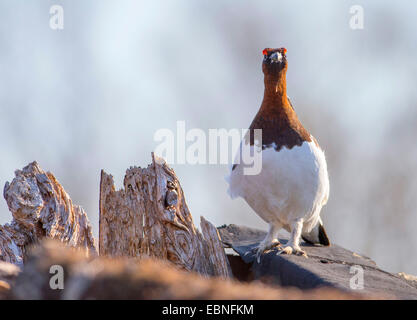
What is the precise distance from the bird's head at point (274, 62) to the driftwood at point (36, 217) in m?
3.10

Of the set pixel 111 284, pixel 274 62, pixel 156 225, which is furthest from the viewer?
pixel 274 62

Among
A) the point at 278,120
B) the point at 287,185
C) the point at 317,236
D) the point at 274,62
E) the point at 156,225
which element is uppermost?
the point at 274,62

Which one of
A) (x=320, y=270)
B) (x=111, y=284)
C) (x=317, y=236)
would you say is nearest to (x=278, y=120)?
(x=320, y=270)

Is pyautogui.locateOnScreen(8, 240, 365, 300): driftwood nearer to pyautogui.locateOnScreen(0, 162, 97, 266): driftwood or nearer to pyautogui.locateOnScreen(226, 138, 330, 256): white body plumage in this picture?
pyautogui.locateOnScreen(0, 162, 97, 266): driftwood

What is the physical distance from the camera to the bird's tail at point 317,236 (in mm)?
8227

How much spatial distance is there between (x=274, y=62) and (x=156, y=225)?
8.74 feet

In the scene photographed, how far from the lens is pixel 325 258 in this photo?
7375 mm

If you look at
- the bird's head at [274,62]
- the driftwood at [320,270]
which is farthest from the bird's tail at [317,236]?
the bird's head at [274,62]

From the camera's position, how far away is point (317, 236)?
831 centimetres

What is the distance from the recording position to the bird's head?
23.9 feet

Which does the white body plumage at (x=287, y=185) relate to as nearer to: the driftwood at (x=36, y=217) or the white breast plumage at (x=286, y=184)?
the white breast plumage at (x=286, y=184)

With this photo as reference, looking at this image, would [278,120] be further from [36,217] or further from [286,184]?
[36,217]
